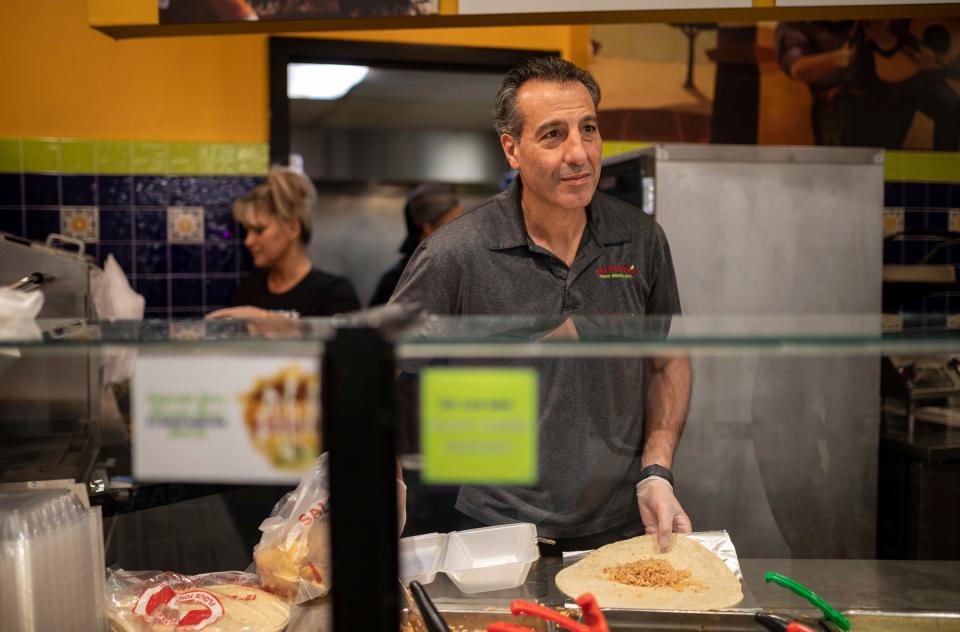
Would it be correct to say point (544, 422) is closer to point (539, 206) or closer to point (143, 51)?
point (539, 206)

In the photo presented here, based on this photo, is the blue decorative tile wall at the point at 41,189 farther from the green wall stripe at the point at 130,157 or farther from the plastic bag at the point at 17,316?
the plastic bag at the point at 17,316

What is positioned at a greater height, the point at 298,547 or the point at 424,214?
the point at 424,214

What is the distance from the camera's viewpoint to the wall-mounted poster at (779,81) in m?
4.32

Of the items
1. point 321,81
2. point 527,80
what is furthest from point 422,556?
point 321,81

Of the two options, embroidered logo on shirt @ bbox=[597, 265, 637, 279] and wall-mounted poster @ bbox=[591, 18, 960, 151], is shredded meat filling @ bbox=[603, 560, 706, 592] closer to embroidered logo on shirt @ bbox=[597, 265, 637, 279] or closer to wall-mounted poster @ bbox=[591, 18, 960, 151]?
embroidered logo on shirt @ bbox=[597, 265, 637, 279]

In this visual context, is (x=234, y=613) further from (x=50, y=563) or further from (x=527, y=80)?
(x=527, y=80)

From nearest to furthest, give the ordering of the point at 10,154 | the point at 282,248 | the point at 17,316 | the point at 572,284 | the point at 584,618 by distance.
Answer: the point at 17,316
the point at 584,618
the point at 572,284
the point at 282,248
the point at 10,154

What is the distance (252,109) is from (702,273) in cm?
237

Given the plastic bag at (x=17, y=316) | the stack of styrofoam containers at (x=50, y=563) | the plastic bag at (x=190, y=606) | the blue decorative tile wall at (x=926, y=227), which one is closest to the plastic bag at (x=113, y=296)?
the plastic bag at (x=190, y=606)

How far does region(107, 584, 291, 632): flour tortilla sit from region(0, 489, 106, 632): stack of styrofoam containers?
37 millimetres

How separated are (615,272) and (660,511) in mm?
656

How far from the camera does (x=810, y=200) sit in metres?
3.32

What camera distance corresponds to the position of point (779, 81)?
4.37 metres

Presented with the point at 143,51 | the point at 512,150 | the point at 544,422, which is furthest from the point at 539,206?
the point at 143,51
